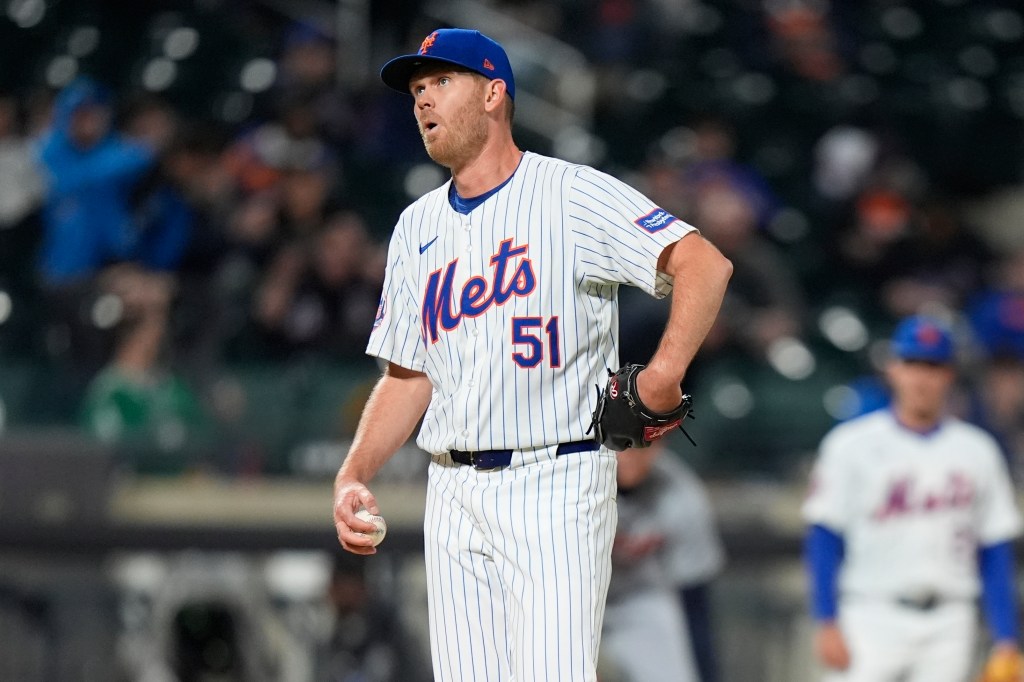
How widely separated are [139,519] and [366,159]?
11.8ft

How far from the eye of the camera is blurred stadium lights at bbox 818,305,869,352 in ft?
27.0

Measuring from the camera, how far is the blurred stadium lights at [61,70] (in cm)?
928

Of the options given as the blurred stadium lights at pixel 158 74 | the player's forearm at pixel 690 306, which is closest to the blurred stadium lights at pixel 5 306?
the blurred stadium lights at pixel 158 74

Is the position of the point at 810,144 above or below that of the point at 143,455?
above

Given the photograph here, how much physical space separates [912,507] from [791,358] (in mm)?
2341

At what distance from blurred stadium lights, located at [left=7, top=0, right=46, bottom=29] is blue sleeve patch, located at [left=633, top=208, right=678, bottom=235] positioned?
790 centimetres

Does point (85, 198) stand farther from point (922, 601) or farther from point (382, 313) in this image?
point (382, 313)

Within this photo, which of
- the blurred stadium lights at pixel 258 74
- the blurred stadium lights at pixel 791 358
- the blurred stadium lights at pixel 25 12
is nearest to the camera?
the blurred stadium lights at pixel 791 358

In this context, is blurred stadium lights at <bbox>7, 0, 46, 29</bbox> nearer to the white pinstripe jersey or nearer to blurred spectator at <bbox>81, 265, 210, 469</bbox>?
blurred spectator at <bbox>81, 265, 210, 469</bbox>

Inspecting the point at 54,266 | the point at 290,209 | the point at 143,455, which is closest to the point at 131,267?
the point at 54,266

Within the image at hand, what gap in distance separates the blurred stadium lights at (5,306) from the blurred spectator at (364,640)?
6.77 ft

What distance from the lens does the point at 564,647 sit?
2877 millimetres

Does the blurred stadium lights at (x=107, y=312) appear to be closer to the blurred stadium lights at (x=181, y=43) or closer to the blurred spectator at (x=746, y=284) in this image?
the blurred spectator at (x=746, y=284)

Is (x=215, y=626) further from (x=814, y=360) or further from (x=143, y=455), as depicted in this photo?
(x=814, y=360)
